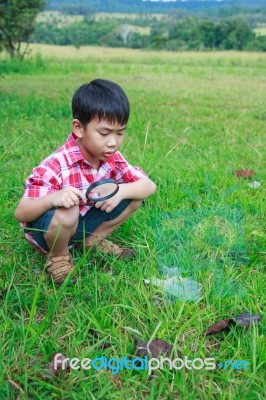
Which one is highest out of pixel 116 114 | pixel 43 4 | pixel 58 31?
pixel 116 114

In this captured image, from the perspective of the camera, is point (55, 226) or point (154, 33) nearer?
point (55, 226)

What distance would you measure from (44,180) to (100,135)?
31 centimetres

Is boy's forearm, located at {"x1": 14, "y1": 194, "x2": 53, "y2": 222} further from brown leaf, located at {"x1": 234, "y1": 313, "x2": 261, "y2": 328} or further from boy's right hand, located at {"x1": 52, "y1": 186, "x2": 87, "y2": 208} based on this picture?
brown leaf, located at {"x1": 234, "y1": 313, "x2": 261, "y2": 328}

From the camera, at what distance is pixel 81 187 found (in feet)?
7.69

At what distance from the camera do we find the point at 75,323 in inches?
70.9

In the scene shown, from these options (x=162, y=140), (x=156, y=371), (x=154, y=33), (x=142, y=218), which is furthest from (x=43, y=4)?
(x=154, y=33)

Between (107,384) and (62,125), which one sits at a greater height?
(107,384)

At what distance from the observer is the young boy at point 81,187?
82.9 inches

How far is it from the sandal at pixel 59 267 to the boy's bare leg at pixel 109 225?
9.1 inches

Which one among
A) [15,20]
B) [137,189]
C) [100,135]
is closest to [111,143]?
[100,135]

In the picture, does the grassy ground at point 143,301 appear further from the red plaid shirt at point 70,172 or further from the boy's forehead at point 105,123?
the boy's forehead at point 105,123

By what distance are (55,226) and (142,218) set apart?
739mm

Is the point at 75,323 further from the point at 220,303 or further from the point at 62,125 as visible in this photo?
the point at 62,125

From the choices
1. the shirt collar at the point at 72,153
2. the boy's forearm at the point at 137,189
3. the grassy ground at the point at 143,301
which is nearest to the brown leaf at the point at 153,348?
the grassy ground at the point at 143,301
